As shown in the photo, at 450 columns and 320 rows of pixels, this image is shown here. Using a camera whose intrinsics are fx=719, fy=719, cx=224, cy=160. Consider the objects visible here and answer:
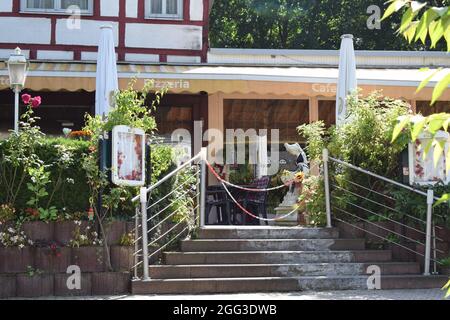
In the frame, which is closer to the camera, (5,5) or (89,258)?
(89,258)

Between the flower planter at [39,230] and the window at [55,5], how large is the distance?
8421 mm

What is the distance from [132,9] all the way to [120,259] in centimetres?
882

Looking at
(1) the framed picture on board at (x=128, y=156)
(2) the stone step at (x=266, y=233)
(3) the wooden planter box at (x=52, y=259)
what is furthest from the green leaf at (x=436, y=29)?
(2) the stone step at (x=266, y=233)

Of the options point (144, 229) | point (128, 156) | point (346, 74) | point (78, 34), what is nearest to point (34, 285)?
point (144, 229)

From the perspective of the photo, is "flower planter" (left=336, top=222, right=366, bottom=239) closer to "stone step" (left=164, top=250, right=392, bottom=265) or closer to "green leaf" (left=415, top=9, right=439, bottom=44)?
"stone step" (left=164, top=250, right=392, bottom=265)

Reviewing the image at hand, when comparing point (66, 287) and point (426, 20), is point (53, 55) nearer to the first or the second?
point (66, 287)

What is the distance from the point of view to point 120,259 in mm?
8469

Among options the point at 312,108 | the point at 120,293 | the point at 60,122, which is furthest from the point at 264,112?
the point at 120,293

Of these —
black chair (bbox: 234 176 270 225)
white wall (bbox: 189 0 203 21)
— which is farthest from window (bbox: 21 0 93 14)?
black chair (bbox: 234 176 270 225)

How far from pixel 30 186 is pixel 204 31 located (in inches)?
334

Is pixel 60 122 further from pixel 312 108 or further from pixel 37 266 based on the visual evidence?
pixel 37 266

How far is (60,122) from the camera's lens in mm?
15398

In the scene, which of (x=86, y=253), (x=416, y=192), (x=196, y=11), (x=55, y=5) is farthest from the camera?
(x=196, y=11)

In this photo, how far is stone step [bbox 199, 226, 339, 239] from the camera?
948 centimetres
